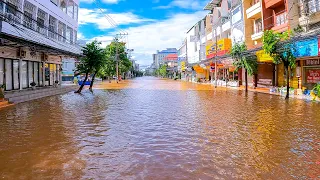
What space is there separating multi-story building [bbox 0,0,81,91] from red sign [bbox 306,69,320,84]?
898 inches

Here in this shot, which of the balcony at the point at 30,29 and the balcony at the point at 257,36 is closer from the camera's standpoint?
the balcony at the point at 30,29

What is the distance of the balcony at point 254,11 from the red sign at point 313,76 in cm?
1045

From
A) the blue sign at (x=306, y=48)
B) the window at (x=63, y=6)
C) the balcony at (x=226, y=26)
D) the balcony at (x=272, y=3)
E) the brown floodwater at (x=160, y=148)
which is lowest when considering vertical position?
the brown floodwater at (x=160, y=148)

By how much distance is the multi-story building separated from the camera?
22.9m

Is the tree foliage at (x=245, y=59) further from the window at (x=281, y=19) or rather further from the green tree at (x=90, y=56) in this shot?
the green tree at (x=90, y=56)

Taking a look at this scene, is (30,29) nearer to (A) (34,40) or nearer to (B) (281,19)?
(A) (34,40)

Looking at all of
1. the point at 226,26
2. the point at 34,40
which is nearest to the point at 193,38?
the point at 226,26

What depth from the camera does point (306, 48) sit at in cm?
2219

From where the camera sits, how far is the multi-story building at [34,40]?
22914 mm

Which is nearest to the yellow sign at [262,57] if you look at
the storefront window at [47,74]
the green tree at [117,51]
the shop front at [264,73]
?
the shop front at [264,73]

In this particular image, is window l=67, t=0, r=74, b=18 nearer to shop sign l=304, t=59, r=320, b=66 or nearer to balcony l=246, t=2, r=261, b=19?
balcony l=246, t=2, r=261, b=19

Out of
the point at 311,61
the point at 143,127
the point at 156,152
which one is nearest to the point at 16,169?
the point at 156,152

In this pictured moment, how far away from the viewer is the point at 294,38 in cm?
2103

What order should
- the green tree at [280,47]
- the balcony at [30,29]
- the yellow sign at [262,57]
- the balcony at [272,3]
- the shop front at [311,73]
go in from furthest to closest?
the yellow sign at [262,57] → the balcony at [272,3] → the shop front at [311,73] → the balcony at [30,29] → the green tree at [280,47]
